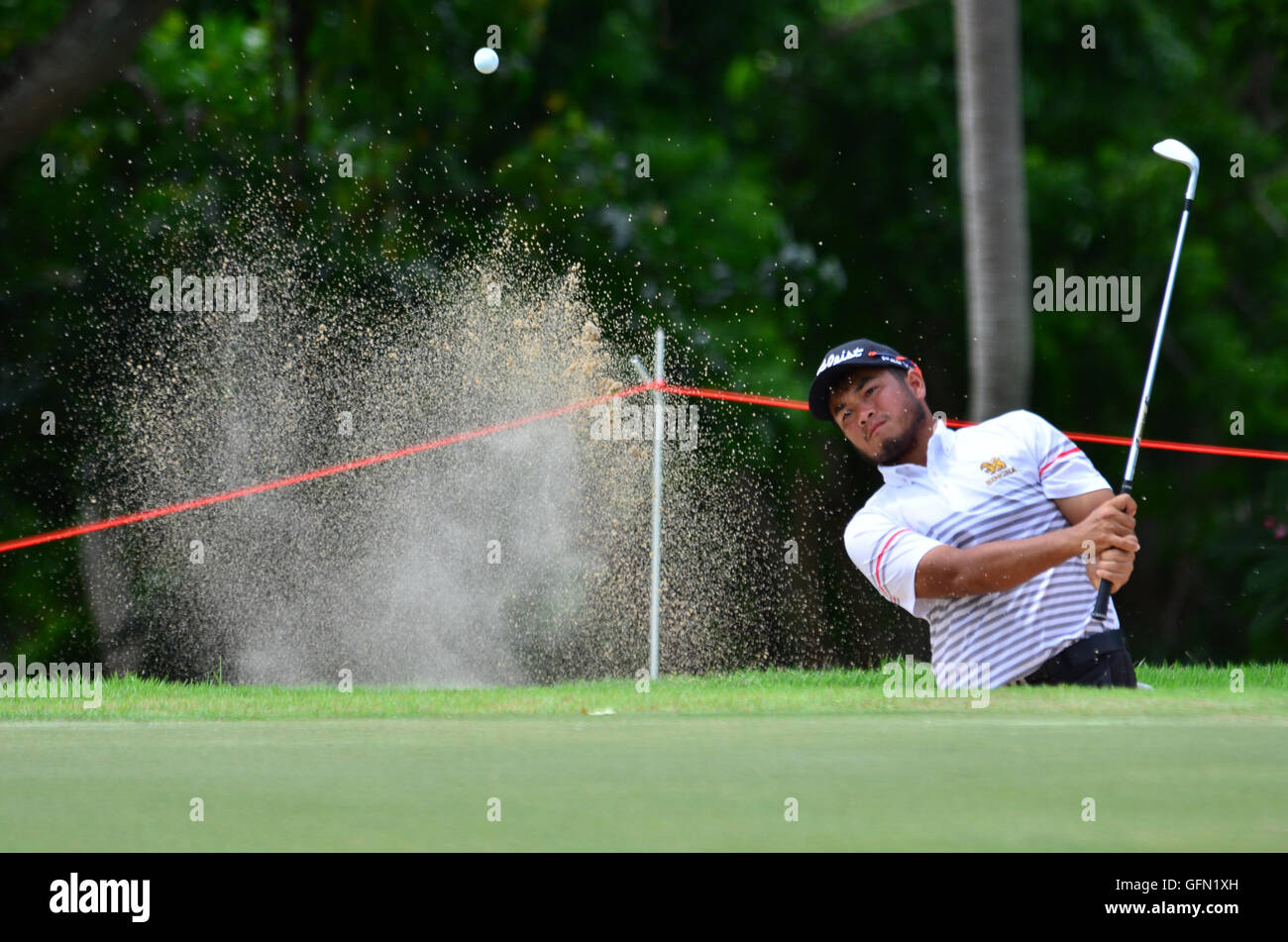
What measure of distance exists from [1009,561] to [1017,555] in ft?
0.11

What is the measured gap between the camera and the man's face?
688 cm

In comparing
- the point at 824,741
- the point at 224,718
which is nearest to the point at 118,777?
the point at 224,718

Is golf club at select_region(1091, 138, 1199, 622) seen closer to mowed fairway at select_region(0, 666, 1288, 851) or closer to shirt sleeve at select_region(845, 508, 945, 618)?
shirt sleeve at select_region(845, 508, 945, 618)

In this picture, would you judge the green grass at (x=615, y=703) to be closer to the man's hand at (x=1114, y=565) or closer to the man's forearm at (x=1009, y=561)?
the man's hand at (x=1114, y=565)

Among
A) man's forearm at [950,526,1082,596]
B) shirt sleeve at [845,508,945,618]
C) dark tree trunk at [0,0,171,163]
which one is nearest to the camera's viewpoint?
man's forearm at [950,526,1082,596]

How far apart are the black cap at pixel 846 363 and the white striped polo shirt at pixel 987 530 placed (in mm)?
332

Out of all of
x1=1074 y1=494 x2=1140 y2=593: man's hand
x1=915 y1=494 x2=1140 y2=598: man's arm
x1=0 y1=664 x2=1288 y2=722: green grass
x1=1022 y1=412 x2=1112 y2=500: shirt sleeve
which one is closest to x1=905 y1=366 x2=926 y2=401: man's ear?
x1=1022 y1=412 x2=1112 y2=500: shirt sleeve

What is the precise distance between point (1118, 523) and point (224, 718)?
2.90 meters

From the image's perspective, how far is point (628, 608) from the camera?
40.9 ft

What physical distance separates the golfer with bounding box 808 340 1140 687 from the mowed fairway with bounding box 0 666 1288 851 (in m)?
0.83

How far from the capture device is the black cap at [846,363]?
676cm

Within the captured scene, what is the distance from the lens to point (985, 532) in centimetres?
668

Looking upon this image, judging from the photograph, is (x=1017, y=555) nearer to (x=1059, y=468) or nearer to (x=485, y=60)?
(x=1059, y=468)

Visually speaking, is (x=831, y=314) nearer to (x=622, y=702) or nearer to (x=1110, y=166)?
(x=1110, y=166)
